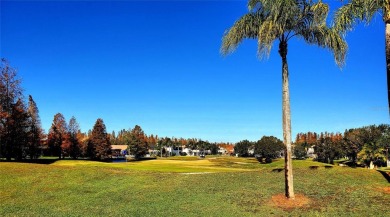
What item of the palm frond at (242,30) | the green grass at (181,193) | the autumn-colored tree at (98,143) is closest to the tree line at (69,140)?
the autumn-colored tree at (98,143)

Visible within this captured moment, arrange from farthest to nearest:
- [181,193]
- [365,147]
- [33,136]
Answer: [365,147] → [33,136] → [181,193]

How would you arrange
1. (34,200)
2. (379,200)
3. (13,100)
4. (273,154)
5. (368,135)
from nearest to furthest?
(379,200) → (34,200) → (13,100) → (368,135) → (273,154)

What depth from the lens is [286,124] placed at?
18.2 meters

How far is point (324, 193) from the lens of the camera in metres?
19.4

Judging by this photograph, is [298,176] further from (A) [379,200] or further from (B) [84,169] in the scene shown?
(B) [84,169]

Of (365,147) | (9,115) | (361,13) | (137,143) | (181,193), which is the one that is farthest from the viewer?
(137,143)

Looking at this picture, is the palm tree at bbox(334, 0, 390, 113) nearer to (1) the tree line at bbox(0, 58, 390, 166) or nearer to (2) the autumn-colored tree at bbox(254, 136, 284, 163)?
(1) the tree line at bbox(0, 58, 390, 166)

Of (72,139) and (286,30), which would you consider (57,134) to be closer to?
(72,139)

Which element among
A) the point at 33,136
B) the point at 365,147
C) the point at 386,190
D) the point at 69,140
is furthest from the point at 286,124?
the point at 69,140

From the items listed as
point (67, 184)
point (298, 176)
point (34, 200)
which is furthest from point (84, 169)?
point (298, 176)

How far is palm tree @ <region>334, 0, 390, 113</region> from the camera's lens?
1605cm

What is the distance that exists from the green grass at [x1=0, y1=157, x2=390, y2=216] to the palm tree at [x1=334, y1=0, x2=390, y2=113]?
632 cm

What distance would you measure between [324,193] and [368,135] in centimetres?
8986

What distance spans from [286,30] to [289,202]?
936 cm
